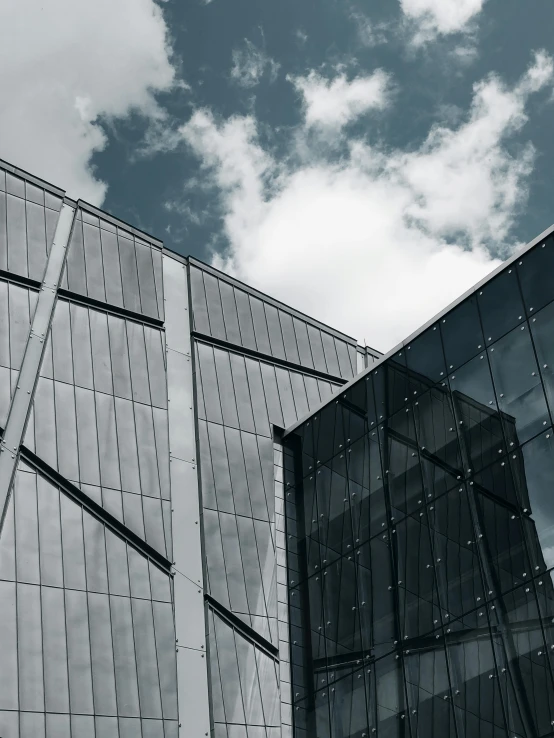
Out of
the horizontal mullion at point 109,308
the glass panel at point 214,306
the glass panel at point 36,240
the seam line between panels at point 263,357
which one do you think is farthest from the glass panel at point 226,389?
the glass panel at point 36,240

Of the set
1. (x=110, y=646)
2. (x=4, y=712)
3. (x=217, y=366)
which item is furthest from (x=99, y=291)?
(x=4, y=712)

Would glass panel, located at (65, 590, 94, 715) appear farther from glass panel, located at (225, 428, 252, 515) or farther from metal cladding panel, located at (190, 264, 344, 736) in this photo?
glass panel, located at (225, 428, 252, 515)

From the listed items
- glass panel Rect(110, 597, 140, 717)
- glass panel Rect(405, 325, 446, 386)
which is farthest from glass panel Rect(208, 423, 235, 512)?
glass panel Rect(405, 325, 446, 386)

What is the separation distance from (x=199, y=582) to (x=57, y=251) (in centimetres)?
989

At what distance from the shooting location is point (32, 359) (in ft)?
79.5

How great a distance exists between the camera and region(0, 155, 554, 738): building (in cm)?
2017

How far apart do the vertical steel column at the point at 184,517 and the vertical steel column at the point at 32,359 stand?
347 centimetres

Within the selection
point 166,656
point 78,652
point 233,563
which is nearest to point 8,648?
point 78,652

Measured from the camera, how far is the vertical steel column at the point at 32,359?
73.1ft

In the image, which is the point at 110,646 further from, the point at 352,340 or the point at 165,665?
the point at 352,340

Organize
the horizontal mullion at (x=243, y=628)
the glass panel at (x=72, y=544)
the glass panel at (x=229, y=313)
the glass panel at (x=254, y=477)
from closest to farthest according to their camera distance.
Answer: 1. the glass panel at (x=72, y=544)
2. the horizontal mullion at (x=243, y=628)
3. the glass panel at (x=254, y=477)
4. the glass panel at (x=229, y=313)

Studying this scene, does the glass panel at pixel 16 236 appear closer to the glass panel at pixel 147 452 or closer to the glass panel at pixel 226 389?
the glass panel at pixel 147 452

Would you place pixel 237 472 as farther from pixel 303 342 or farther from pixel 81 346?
pixel 303 342

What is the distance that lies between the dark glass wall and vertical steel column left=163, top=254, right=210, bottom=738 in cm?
300
